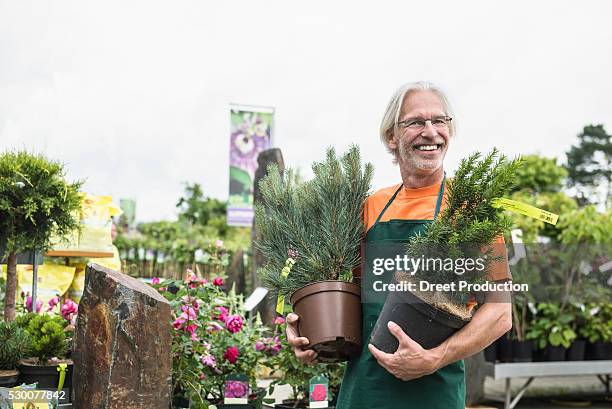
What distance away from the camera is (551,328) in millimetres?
5199

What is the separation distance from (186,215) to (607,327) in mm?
15526

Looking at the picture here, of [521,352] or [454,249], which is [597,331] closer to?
[521,352]

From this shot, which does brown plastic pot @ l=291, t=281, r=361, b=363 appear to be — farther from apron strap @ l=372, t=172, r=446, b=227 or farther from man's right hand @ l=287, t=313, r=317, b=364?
apron strap @ l=372, t=172, r=446, b=227

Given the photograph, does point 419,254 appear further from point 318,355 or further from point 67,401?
point 67,401

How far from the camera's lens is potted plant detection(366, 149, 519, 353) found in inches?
55.6

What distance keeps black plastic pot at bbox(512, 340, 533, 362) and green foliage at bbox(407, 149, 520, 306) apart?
388 centimetres

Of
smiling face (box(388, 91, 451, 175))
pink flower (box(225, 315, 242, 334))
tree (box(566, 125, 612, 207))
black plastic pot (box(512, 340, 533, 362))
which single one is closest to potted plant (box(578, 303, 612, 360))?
black plastic pot (box(512, 340, 533, 362))

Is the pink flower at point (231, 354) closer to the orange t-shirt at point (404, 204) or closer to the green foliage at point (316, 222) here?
the green foliage at point (316, 222)

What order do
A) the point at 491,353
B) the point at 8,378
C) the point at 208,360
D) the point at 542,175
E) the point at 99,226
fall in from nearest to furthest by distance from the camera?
the point at 8,378 < the point at 208,360 < the point at 99,226 < the point at 491,353 < the point at 542,175

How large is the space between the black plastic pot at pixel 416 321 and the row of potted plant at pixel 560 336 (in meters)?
3.78

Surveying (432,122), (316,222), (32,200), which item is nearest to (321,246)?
(316,222)

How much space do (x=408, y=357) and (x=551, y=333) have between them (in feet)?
13.4

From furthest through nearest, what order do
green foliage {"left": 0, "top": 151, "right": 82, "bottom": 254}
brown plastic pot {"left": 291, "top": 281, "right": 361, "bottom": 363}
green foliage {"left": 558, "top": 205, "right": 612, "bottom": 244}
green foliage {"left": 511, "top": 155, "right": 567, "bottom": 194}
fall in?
green foliage {"left": 511, "top": 155, "right": 567, "bottom": 194}, green foliage {"left": 558, "top": 205, "right": 612, "bottom": 244}, green foliage {"left": 0, "top": 151, "right": 82, "bottom": 254}, brown plastic pot {"left": 291, "top": 281, "right": 361, "bottom": 363}

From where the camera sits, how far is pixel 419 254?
1448 millimetres
